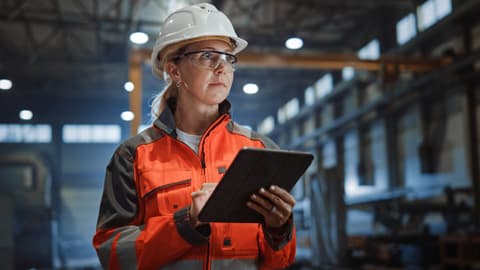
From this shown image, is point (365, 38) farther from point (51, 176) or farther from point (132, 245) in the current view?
point (132, 245)

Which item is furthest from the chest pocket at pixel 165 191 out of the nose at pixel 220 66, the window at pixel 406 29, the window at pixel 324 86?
the window at pixel 324 86

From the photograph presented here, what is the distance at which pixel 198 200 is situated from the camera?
1.76 metres

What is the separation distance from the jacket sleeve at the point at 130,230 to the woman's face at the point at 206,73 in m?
0.35

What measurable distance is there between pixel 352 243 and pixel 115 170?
9294 mm

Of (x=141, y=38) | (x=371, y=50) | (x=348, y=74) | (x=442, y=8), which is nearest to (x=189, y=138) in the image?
(x=141, y=38)

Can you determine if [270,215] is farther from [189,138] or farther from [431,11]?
[431,11]

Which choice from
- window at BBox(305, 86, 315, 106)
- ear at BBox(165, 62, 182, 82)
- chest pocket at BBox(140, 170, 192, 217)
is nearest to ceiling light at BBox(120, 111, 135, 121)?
ear at BBox(165, 62, 182, 82)

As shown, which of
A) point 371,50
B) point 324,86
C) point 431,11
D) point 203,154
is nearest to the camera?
point 203,154

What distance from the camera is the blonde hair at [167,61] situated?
212cm

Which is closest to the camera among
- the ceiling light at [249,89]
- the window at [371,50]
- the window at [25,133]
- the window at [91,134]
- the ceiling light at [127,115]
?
the ceiling light at [249,89]

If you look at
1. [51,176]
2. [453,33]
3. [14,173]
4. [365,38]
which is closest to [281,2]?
[365,38]

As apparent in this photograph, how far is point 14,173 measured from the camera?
19.8 feet

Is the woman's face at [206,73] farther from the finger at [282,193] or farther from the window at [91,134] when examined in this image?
the window at [91,134]

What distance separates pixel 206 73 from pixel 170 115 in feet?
0.72
